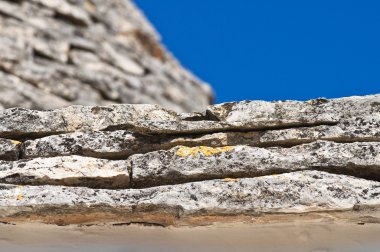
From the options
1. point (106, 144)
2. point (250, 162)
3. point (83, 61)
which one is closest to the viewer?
point (250, 162)

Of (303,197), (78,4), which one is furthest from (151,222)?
(78,4)

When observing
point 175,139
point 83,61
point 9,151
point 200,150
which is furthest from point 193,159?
point 83,61

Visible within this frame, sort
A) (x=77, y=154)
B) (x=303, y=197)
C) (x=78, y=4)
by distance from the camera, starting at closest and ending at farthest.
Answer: (x=303, y=197) < (x=77, y=154) < (x=78, y=4)

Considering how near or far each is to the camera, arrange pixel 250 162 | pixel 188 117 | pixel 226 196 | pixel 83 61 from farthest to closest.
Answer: pixel 83 61 < pixel 188 117 < pixel 250 162 < pixel 226 196

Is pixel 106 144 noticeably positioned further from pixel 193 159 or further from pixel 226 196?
pixel 226 196

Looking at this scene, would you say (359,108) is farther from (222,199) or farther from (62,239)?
(62,239)

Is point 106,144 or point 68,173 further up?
point 106,144

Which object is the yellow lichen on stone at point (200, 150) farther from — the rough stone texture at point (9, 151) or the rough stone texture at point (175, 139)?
the rough stone texture at point (9, 151)

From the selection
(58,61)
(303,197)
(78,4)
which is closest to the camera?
(303,197)

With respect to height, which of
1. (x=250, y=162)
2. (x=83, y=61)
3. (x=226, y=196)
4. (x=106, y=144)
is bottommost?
(x=226, y=196)
